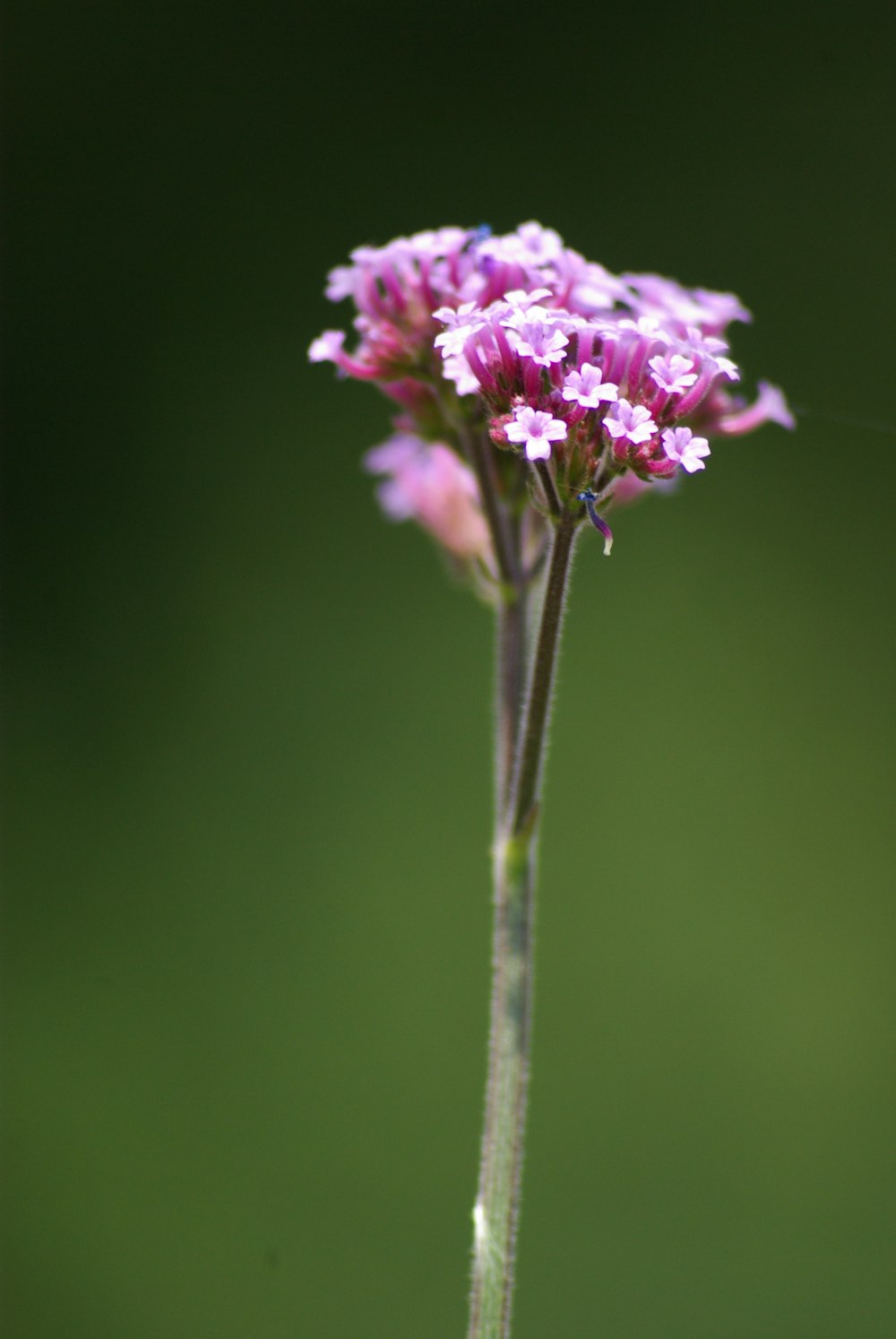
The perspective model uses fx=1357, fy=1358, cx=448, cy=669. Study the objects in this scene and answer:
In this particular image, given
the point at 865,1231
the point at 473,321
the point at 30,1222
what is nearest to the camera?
the point at 473,321

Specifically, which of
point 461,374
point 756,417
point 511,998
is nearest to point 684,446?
point 461,374

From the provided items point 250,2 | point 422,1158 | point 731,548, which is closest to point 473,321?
point 422,1158

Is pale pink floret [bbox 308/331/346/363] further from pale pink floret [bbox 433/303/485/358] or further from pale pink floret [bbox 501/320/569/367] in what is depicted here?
pale pink floret [bbox 501/320/569/367]

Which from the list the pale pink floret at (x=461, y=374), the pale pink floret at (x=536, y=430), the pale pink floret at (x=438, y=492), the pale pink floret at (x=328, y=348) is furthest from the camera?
the pale pink floret at (x=438, y=492)

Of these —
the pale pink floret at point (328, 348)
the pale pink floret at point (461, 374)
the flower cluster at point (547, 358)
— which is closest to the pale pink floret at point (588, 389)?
the flower cluster at point (547, 358)

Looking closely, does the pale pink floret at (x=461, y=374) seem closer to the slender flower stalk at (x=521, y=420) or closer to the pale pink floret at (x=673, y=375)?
the slender flower stalk at (x=521, y=420)

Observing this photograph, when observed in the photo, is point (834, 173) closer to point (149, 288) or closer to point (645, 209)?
point (645, 209)

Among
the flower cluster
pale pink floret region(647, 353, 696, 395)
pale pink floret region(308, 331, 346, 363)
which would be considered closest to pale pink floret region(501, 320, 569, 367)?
the flower cluster
